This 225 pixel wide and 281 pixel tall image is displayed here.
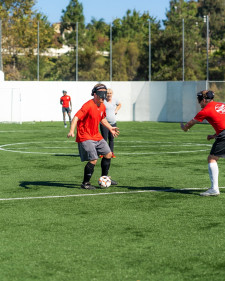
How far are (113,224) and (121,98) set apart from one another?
35.4 meters

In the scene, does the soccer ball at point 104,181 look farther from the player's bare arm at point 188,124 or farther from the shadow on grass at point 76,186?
the player's bare arm at point 188,124

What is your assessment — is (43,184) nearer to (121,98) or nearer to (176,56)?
(121,98)

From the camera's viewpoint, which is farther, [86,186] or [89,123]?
[86,186]

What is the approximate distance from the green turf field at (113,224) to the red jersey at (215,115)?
119cm

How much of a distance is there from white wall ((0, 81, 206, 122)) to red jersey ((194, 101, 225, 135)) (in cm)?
2924

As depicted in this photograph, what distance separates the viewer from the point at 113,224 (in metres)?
8.38

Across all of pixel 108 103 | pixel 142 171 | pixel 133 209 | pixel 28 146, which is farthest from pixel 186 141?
pixel 133 209

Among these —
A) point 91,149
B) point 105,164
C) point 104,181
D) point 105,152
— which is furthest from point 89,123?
point 104,181

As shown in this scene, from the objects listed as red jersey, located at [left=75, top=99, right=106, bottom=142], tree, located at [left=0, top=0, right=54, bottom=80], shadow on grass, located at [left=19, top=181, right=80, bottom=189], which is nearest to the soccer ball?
shadow on grass, located at [left=19, top=181, right=80, bottom=189]

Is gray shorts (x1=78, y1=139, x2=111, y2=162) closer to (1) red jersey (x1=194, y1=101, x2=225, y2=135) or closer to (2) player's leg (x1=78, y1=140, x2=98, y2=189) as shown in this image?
(2) player's leg (x1=78, y1=140, x2=98, y2=189)

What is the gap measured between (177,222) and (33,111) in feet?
112

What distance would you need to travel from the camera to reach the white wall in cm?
4062

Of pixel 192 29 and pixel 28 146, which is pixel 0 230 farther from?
pixel 192 29

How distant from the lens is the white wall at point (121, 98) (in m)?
40.6
